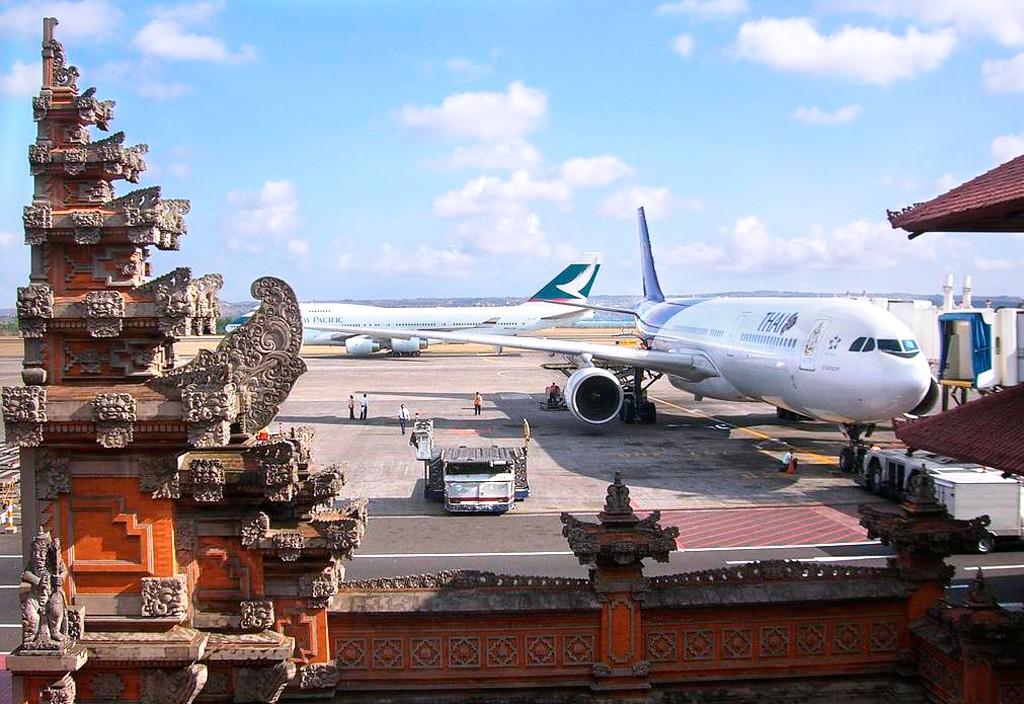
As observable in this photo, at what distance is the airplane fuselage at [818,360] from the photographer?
2759cm

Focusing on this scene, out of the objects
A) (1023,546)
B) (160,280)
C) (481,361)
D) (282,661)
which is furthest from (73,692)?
(481,361)

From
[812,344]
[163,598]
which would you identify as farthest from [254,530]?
[812,344]

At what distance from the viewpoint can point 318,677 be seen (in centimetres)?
867

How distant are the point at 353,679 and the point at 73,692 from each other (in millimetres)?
2516

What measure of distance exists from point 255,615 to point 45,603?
68.2 inches

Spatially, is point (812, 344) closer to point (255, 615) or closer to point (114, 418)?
point (255, 615)

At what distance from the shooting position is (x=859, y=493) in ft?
93.6

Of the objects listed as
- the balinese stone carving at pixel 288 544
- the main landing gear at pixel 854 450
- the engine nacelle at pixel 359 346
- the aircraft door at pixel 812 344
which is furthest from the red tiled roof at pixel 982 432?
the engine nacelle at pixel 359 346

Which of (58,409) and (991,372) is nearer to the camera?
(58,409)

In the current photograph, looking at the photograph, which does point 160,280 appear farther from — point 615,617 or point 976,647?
point 976,647

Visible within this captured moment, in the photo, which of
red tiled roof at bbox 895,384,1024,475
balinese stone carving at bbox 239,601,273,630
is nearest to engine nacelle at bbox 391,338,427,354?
red tiled roof at bbox 895,384,1024,475

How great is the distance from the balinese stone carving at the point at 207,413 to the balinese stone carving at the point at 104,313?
0.84 metres

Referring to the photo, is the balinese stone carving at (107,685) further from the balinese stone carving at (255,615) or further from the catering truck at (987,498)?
the catering truck at (987,498)

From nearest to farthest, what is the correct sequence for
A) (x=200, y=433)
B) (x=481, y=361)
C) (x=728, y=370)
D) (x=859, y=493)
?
1. (x=200, y=433)
2. (x=859, y=493)
3. (x=728, y=370)
4. (x=481, y=361)
